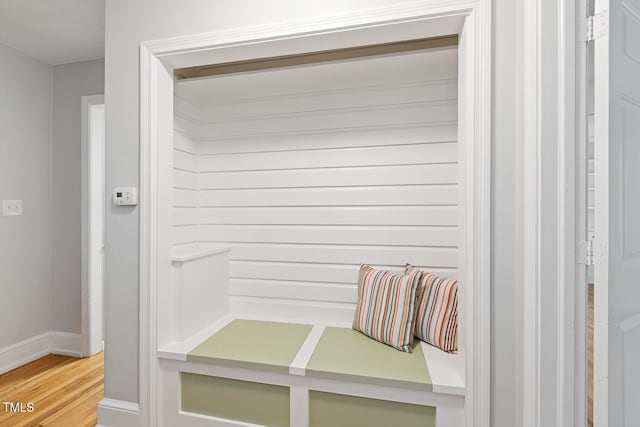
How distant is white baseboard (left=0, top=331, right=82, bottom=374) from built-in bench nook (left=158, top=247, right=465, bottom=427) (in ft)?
5.42

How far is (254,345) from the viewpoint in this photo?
167cm

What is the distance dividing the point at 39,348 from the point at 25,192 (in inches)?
50.0

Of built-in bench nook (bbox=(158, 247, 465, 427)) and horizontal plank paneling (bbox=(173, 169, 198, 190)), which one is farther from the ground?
horizontal plank paneling (bbox=(173, 169, 198, 190))

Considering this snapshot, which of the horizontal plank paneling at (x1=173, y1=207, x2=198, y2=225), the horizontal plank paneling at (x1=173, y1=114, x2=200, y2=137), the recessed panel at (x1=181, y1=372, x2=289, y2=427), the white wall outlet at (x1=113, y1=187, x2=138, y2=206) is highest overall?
the horizontal plank paneling at (x1=173, y1=114, x2=200, y2=137)

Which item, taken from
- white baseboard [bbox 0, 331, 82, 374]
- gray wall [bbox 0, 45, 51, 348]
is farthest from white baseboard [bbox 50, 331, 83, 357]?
gray wall [bbox 0, 45, 51, 348]

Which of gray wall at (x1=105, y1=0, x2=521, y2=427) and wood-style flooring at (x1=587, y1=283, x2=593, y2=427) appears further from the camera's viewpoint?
gray wall at (x1=105, y1=0, x2=521, y2=427)

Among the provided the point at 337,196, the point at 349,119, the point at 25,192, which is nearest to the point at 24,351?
the point at 25,192

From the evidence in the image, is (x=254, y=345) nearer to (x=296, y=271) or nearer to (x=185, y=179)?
(x=296, y=271)

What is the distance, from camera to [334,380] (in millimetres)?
1419

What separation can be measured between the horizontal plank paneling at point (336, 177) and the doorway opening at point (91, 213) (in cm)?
115

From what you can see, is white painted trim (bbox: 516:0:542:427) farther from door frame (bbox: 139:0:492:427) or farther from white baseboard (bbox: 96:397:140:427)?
white baseboard (bbox: 96:397:140:427)

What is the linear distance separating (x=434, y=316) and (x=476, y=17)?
1332 millimetres

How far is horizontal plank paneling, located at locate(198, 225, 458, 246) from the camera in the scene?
185 centimetres

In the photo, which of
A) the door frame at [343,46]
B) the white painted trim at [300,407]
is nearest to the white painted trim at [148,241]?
the door frame at [343,46]
